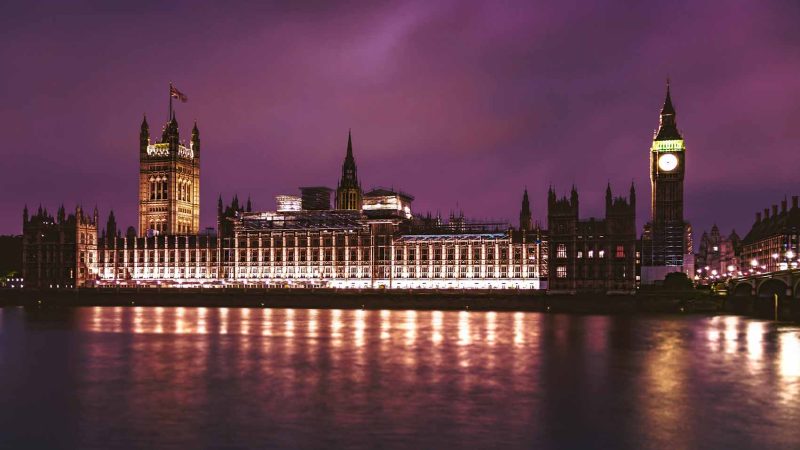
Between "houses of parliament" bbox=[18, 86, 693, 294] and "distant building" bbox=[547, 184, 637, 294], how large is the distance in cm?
17

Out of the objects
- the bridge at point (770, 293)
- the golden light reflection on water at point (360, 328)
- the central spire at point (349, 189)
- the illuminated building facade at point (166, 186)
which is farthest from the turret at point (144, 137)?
the bridge at point (770, 293)

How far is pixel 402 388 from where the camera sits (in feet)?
154

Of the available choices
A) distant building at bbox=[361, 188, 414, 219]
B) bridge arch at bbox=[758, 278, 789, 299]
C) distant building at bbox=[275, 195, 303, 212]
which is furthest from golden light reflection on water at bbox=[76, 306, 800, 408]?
distant building at bbox=[275, 195, 303, 212]

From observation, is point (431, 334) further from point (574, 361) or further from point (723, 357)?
point (723, 357)

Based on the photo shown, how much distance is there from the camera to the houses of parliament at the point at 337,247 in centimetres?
13650

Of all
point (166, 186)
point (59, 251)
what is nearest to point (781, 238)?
point (166, 186)

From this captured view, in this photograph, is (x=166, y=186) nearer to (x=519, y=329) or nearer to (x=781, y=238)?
(x=519, y=329)

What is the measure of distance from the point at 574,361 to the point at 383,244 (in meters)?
94.0

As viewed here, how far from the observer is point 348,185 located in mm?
169625

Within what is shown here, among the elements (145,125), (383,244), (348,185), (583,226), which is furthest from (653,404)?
(145,125)

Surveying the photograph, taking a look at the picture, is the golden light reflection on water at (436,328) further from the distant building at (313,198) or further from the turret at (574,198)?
the distant building at (313,198)

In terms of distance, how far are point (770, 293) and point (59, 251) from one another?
5143 inches

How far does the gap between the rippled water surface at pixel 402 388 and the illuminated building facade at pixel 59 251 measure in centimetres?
8336

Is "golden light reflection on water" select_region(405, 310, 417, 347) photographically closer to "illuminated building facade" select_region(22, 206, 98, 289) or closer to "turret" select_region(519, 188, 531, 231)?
"turret" select_region(519, 188, 531, 231)
